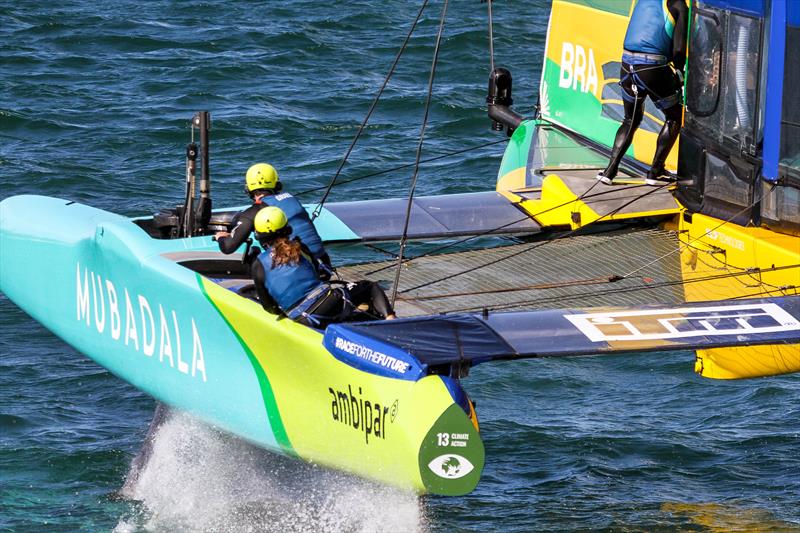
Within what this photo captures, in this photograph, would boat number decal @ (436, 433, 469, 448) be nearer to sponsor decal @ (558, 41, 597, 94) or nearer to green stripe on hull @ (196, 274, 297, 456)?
green stripe on hull @ (196, 274, 297, 456)

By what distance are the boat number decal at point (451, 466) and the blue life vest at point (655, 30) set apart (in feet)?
10.8

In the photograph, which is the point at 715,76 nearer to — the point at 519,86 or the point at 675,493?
the point at 675,493

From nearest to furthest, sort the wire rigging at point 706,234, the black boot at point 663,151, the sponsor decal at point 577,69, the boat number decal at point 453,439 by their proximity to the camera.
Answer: the boat number decal at point 453,439 → the wire rigging at point 706,234 → the black boot at point 663,151 → the sponsor decal at point 577,69

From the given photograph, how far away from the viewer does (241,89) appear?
1413cm

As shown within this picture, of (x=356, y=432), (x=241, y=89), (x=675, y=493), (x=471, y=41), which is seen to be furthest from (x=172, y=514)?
(x=471, y=41)

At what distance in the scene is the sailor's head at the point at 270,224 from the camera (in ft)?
20.7

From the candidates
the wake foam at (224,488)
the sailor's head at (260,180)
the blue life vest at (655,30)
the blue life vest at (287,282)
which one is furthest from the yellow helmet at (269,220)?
the blue life vest at (655,30)

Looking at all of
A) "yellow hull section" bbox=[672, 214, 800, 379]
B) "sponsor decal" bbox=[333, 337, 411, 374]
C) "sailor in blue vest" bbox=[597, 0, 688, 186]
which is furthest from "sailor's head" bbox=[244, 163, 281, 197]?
"sailor in blue vest" bbox=[597, 0, 688, 186]

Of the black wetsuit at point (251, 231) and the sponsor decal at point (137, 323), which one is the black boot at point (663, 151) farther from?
the sponsor decal at point (137, 323)

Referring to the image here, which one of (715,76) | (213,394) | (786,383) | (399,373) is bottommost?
(786,383)

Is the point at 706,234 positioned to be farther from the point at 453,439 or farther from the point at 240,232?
the point at 453,439

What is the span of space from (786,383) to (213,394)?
12.6ft

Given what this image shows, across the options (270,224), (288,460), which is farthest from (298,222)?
(288,460)

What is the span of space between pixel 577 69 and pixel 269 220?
457cm
